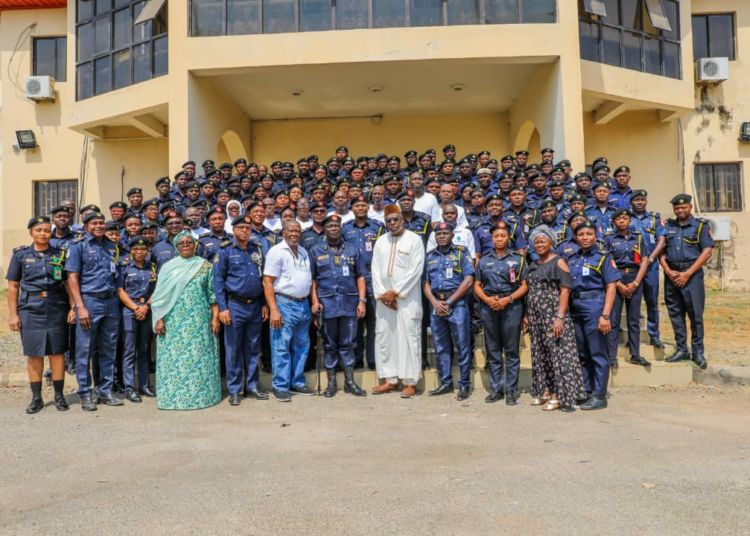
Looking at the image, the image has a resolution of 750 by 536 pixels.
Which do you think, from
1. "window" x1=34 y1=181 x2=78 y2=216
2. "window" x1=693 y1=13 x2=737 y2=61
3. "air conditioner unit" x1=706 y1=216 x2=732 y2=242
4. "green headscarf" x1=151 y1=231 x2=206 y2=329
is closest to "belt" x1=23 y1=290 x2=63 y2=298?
"green headscarf" x1=151 y1=231 x2=206 y2=329

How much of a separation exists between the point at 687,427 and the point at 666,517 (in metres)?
1.92

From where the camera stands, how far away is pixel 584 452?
4.14 meters

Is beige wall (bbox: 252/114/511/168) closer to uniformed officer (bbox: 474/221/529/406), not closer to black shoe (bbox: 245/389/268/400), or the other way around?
uniformed officer (bbox: 474/221/529/406)

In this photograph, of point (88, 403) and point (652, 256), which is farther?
point (652, 256)

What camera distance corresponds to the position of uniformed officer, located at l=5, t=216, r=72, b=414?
5.47 m

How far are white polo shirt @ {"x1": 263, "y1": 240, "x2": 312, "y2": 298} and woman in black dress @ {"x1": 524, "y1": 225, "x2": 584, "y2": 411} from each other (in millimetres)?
2241

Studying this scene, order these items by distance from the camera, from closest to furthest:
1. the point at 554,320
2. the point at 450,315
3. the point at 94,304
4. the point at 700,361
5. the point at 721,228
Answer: the point at 554,320 → the point at 94,304 → the point at 450,315 → the point at 700,361 → the point at 721,228

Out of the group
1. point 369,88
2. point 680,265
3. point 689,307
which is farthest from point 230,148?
point 689,307

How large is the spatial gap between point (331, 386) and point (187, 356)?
1460 millimetres

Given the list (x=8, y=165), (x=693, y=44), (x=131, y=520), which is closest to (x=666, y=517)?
(x=131, y=520)

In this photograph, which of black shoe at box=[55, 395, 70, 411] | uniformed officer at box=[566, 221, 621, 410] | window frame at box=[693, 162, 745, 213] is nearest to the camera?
uniformed officer at box=[566, 221, 621, 410]

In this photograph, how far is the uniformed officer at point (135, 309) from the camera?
593cm

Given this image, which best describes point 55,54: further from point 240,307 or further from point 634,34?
point 634,34

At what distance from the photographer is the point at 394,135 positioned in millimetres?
14156
